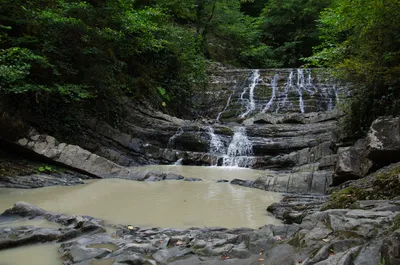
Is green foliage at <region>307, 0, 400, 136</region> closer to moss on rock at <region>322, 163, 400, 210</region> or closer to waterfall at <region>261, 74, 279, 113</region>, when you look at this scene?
moss on rock at <region>322, 163, 400, 210</region>

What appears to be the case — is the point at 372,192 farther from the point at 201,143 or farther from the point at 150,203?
the point at 201,143

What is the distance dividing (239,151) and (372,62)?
269 inches

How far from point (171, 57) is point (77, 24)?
22.4 ft

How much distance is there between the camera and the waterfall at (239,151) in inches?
519

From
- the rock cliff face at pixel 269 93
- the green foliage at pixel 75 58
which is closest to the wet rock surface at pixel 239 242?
the green foliage at pixel 75 58

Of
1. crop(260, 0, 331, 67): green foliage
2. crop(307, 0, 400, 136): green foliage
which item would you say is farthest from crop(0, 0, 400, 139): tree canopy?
crop(260, 0, 331, 67): green foliage

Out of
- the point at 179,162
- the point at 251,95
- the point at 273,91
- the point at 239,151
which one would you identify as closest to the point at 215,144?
the point at 239,151

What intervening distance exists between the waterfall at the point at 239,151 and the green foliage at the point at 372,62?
14.8ft

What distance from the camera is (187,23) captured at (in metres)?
27.4

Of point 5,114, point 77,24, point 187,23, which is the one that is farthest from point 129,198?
point 187,23

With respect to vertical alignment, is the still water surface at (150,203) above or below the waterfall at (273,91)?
below

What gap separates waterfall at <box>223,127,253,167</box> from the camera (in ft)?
43.2

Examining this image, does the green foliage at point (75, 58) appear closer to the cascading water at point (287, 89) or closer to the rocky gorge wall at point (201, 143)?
the rocky gorge wall at point (201, 143)

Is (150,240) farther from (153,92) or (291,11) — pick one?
(291,11)
